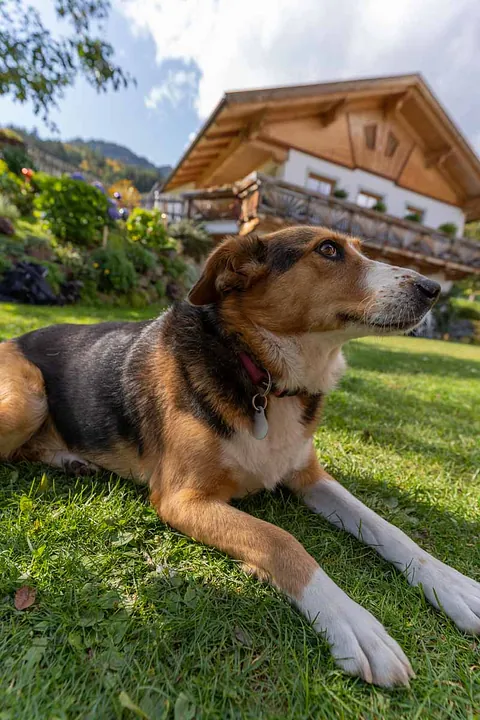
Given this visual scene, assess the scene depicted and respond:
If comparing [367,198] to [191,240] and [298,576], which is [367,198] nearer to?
[191,240]

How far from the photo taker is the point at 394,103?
16891 mm

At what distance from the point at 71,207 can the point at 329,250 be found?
9529 mm

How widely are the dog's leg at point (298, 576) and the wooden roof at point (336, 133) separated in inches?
533

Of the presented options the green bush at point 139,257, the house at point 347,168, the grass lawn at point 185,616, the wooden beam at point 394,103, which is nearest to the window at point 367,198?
the house at point 347,168

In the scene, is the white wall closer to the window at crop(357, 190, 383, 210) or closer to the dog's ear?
the window at crop(357, 190, 383, 210)

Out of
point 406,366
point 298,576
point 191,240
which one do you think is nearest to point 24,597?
point 298,576

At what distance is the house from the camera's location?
12812 mm

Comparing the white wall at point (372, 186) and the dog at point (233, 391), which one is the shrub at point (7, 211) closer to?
the white wall at point (372, 186)

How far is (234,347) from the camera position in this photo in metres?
2.10

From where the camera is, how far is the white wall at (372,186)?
50.4ft

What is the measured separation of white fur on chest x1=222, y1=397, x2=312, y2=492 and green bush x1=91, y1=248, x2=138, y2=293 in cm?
892

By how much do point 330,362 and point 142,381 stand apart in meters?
1.13

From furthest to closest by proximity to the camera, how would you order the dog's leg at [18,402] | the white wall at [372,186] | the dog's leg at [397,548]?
the white wall at [372,186] < the dog's leg at [18,402] < the dog's leg at [397,548]

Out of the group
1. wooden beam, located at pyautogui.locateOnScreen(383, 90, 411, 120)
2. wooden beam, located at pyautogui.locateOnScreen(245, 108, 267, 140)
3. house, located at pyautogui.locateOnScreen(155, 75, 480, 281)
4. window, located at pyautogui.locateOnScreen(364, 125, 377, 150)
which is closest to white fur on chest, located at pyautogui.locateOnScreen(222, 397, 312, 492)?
house, located at pyautogui.locateOnScreen(155, 75, 480, 281)
